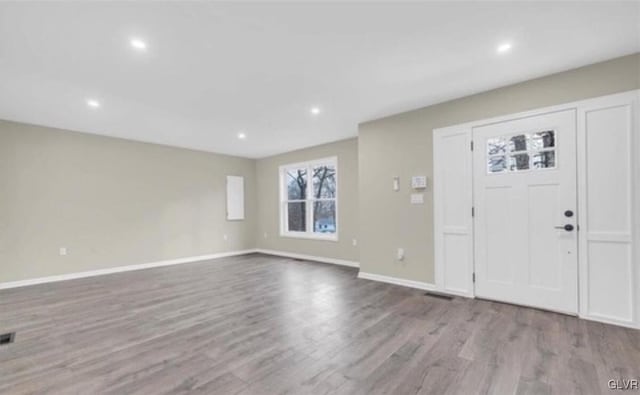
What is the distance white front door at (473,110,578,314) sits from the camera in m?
2.95

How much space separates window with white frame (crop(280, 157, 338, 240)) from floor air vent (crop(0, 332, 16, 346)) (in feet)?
15.1

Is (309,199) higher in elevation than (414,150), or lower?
lower

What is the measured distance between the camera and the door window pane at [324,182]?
6.17 meters

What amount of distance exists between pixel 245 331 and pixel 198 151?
5.05 m

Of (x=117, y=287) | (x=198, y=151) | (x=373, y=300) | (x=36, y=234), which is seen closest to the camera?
(x=373, y=300)

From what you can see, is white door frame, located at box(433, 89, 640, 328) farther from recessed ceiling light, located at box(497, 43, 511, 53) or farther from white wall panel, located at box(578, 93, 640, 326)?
recessed ceiling light, located at box(497, 43, 511, 53)

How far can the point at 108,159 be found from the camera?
17.3 feet

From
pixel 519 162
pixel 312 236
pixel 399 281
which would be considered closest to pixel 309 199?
pixel 312 236

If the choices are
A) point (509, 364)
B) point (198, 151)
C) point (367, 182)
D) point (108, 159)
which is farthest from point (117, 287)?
point (509, 364)

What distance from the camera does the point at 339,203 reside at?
5.87 meters

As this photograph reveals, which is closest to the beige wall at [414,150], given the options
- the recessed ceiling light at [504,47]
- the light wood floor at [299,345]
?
the light wood floor at [299,345]

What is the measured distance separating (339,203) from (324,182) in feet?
2.40

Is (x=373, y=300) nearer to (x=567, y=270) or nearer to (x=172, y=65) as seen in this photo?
(x=567, y=270)

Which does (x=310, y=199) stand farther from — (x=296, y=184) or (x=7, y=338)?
(x=7, y=338)
